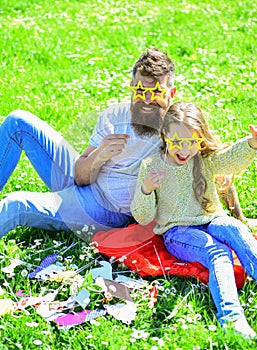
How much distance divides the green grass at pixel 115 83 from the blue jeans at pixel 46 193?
0.32 ft

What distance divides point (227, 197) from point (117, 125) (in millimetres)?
718

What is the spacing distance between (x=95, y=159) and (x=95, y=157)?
1 cm

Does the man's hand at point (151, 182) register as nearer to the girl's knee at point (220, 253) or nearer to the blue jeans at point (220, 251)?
the blue jeans at point (220, 251)

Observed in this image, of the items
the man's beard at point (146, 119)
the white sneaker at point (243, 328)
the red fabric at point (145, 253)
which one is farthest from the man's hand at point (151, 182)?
the white sneaker at point (243, 328)

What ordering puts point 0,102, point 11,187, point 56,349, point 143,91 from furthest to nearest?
point 0,102
point 11,187
point 143,91
point 56,349

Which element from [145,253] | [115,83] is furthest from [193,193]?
[115,83]

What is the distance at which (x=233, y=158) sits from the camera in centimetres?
362

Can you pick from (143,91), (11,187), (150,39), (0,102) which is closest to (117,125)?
(143,91)

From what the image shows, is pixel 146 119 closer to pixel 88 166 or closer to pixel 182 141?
pixel 182 141

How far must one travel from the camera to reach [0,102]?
5.65 meters

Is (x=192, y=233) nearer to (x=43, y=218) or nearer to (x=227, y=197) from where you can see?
(x=227, y=197)

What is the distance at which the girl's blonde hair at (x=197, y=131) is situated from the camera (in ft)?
11.8

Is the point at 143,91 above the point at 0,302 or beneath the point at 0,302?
Result: above

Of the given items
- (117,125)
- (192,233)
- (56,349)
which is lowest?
(56,349)
